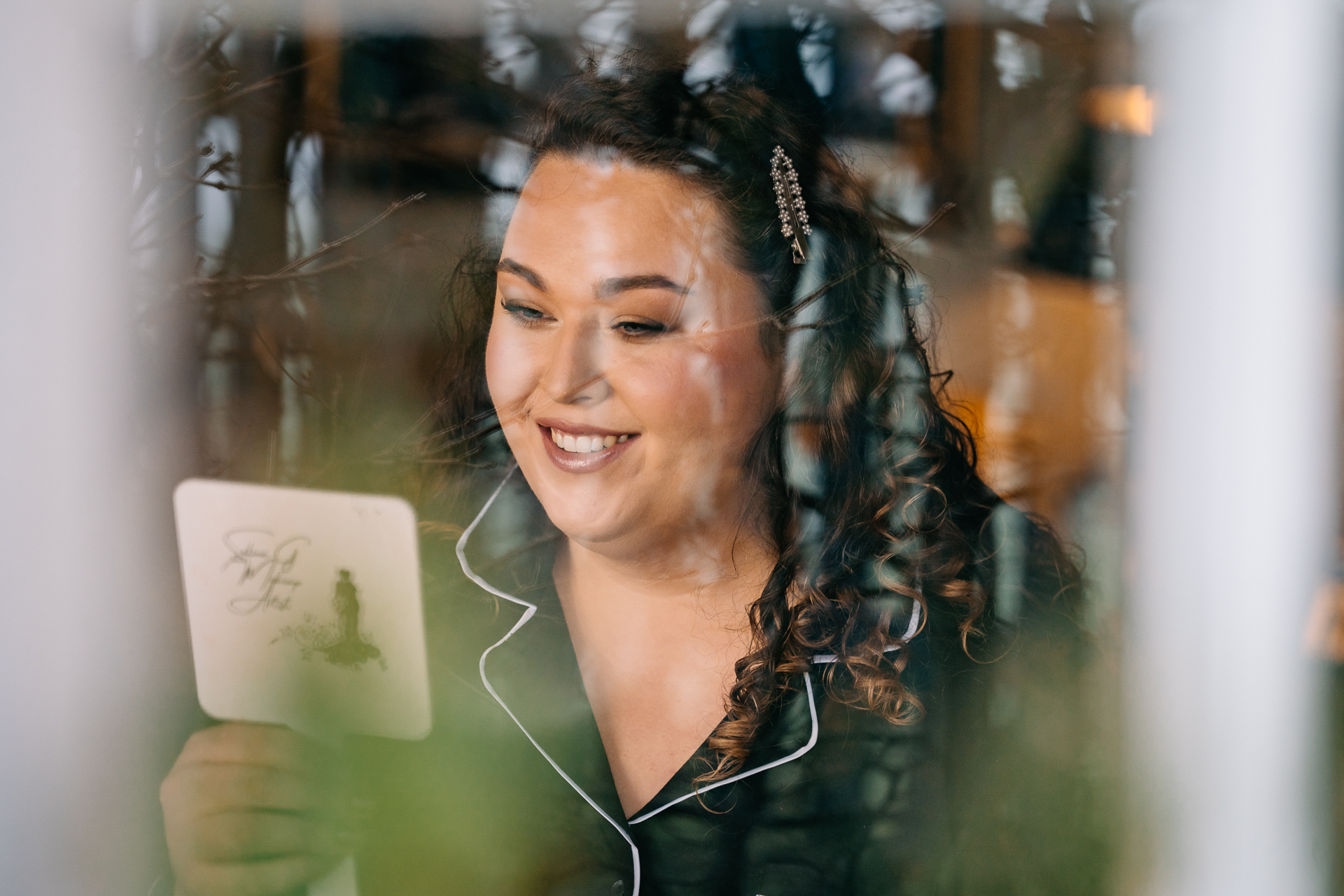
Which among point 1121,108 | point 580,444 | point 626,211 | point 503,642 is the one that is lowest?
point 503,642

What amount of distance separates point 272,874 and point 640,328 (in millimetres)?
799

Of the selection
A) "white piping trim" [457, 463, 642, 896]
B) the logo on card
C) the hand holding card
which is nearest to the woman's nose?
"white piping trim" [457, 463, 642, 896]

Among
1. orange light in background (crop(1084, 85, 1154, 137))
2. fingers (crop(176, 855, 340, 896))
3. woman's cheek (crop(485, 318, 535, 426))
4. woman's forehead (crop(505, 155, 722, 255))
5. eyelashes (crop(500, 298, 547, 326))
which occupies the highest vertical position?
orange light in background (crop(1084, 85, 1154, 137))

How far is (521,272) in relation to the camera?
35.8 inches

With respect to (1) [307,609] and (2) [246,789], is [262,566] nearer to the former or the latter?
(1) [307,609]

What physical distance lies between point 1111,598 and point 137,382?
46.5 inches

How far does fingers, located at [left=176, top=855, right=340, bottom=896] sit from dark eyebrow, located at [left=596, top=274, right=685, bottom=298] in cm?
75

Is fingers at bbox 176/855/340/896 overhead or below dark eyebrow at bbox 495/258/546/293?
below

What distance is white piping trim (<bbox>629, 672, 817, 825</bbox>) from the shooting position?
3.05ft

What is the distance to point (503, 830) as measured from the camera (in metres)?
0.98

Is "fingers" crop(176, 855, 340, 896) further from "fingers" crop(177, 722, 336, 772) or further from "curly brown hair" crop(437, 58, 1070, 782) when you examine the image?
"curly brown hair" crop(437, 58, 1070, 782)

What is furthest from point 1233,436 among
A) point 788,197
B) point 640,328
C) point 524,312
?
point 524,312

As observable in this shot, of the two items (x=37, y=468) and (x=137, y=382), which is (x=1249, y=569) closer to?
(x=137, y=382)

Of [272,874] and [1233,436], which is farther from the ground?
[1233,436]
